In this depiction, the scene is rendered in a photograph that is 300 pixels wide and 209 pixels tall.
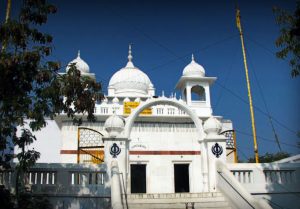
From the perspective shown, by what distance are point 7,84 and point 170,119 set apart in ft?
44.9

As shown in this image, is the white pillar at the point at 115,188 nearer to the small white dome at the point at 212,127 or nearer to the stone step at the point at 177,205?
the stone step at the point at 177,205

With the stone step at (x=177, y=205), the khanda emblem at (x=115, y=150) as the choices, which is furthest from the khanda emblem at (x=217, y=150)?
the khanda emblem at (x=115, y=150)

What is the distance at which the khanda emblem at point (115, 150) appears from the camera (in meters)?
10.9

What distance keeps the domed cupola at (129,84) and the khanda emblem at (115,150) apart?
13.7m

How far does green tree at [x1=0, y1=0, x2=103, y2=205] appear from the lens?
7.61 metres

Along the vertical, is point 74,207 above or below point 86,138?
below

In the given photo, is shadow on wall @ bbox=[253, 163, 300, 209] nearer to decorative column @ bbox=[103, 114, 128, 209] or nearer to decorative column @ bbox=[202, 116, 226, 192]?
decorative column @ bbox=[202, 116, 226, 192]

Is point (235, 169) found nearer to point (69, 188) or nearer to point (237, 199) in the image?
point (237, 199)

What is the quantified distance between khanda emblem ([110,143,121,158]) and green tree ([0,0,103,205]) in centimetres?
286

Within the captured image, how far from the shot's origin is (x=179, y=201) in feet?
32.9

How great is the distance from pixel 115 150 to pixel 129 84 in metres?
14.7

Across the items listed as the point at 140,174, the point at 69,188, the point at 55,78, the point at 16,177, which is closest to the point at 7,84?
the point at 55,78

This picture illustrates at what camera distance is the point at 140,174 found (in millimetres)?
18828

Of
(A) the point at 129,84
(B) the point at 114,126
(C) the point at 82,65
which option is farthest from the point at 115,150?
(C) the point at 82,65
